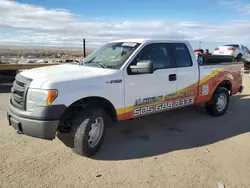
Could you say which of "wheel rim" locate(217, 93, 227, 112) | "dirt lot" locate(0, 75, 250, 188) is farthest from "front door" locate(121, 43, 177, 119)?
"wheel rim" locate(217, 93, 227, 112)

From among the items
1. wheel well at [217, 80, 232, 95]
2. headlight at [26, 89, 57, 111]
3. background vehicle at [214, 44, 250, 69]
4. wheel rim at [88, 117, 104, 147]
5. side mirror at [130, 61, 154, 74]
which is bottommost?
wheel rim at [88, 117, 104, 147]

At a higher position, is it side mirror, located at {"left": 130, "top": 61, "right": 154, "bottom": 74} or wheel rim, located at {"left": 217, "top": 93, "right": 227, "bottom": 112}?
side mirror, located at {"left": 130, "top": 61, "right": 154, "bottom": 74}

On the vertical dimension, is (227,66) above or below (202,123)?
above

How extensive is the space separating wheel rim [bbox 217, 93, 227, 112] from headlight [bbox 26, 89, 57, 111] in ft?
14.9

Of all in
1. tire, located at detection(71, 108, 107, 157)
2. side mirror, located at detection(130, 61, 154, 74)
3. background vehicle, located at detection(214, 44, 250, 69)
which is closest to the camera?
tire, located at detection(71, 108, 107, 157)

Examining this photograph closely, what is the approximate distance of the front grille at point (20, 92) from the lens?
3.86 meters

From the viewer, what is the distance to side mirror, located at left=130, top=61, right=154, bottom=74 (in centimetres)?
434

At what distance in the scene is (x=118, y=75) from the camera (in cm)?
436

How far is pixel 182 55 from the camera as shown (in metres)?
5.60

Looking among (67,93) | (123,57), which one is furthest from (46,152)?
(123,57)

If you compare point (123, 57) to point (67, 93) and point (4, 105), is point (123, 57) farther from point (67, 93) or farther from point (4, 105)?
point (4, 105)

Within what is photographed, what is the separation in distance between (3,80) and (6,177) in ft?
30.7

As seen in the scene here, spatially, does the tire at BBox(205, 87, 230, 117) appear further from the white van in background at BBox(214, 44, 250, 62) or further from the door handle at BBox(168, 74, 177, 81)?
the white van in background at BBox(214, 44, 250, 62)

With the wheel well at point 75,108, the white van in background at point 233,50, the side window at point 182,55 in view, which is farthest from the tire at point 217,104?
the white van in background at point 233,50
